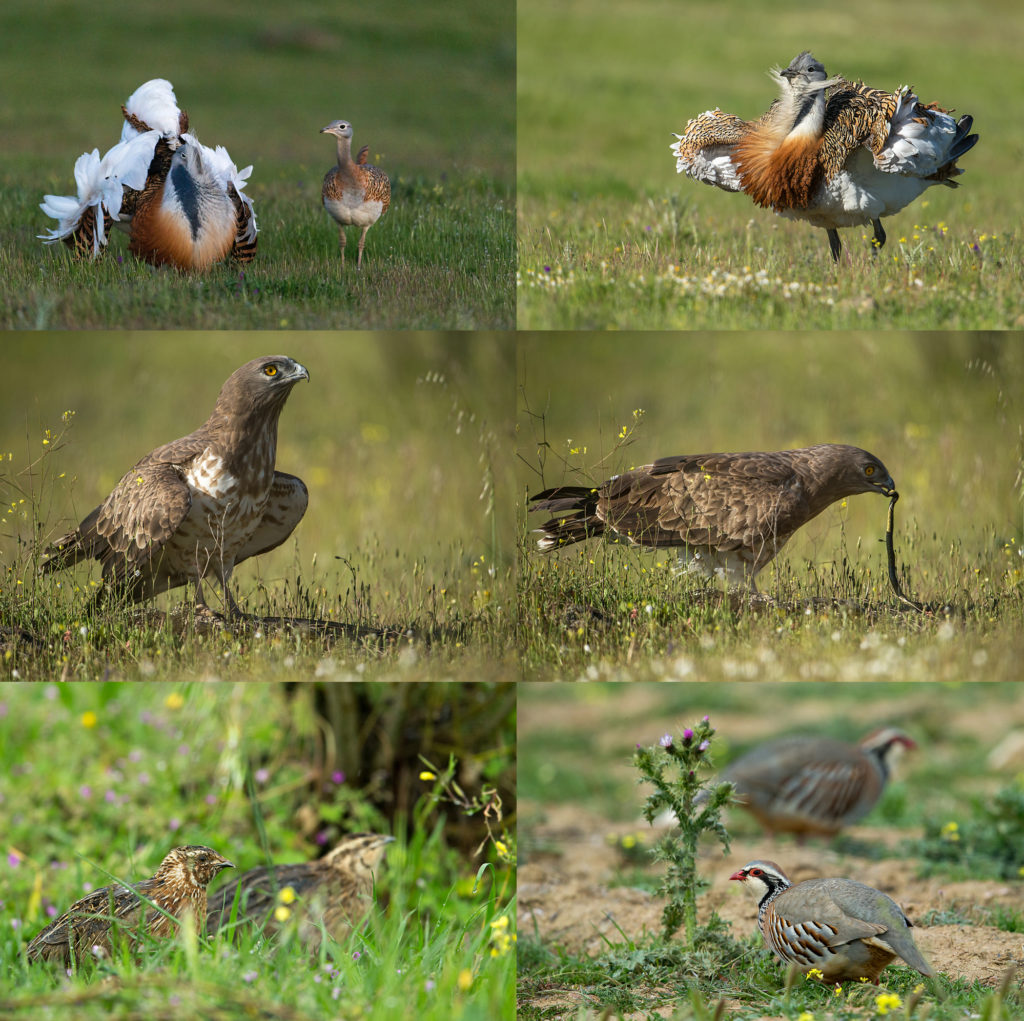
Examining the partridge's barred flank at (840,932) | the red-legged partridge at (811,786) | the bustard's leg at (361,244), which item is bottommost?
the partridge's barred flank at (840,932)

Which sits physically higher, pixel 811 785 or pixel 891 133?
pixel 891 133

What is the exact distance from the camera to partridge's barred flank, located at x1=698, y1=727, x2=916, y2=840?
7188 millimetres

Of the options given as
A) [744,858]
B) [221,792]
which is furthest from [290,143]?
[744,858]

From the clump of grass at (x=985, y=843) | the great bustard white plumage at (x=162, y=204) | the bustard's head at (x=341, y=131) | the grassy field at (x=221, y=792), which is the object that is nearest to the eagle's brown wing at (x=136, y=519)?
the great bustard white plumage at (x=162, y=204)

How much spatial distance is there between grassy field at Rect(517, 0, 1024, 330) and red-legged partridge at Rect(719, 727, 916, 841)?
2956mm

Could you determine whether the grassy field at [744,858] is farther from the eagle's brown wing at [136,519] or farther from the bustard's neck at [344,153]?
the bustard's neck at [344,153]

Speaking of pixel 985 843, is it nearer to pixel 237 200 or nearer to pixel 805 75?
pixel 805 75

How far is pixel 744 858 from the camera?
6.88 metres

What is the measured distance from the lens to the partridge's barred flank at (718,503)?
6.01 m

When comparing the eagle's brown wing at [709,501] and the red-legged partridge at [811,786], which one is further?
the red-legged partridge at [811,786]

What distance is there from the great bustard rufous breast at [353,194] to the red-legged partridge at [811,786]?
4.05 meters

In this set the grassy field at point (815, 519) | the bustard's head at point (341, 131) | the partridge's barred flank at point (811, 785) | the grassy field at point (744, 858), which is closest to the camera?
the grassy field at point (744, 858)

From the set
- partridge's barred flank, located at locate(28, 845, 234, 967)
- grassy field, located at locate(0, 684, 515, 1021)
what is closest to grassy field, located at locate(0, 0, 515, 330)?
grassy field, located at locate(0, 684, 515, 1021)

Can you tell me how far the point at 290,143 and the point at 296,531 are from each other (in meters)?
7.75
